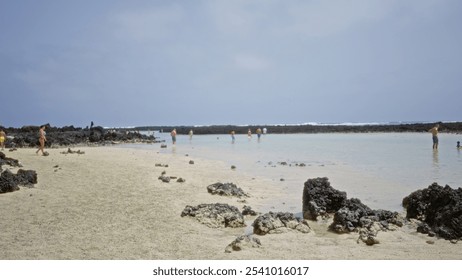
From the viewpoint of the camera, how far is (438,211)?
7.22 meters

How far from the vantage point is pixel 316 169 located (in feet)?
55.7

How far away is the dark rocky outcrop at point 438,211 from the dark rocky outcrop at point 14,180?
10260 mm

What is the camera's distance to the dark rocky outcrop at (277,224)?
22.1 ft

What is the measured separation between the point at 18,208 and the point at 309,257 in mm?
6599

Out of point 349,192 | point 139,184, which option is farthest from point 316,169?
point 139,184

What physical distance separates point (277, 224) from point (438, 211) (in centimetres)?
343

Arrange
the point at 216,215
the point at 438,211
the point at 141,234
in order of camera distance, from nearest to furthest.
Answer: the point at 141,234 < the point at 438,211 < the point at 216,215

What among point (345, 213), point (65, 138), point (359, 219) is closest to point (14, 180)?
point (345, 213)

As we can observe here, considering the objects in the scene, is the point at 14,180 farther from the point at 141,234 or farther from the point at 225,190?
the point at 225,190

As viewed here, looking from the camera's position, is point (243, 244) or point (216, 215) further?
point (216, 215)

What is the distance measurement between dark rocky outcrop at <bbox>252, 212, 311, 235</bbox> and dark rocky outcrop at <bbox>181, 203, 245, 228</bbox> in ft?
2.01

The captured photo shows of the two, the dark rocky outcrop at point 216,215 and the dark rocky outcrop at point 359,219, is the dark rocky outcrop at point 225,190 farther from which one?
the dark rocky outcrop at point 359,219

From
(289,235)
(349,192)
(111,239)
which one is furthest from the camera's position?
(349,192)

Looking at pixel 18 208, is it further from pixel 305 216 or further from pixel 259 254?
pixel 305 216
